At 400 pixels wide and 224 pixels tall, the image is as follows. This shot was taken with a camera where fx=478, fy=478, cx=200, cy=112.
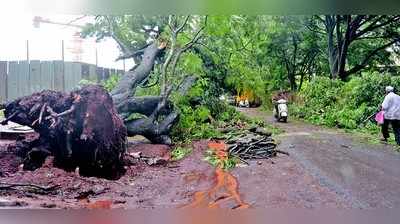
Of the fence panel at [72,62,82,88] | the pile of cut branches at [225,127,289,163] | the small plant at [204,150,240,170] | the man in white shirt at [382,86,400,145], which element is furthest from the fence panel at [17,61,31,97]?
the man in white shirt at [382,86,400,145]

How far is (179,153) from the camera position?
2756 millimetres

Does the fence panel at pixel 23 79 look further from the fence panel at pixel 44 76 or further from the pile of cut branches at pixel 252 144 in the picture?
the pile of cut branches at pixel 252 144

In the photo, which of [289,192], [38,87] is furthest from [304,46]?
[38,87]

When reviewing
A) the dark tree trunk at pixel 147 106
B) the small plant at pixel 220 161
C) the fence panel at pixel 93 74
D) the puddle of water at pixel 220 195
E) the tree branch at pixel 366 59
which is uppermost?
the tree branch at pixel 366 59

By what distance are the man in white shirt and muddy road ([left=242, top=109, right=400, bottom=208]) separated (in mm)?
115

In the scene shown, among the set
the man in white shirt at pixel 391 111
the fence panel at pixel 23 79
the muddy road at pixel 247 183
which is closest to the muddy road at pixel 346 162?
the muddy road at pixel 247 183

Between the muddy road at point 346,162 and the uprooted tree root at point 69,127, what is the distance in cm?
83

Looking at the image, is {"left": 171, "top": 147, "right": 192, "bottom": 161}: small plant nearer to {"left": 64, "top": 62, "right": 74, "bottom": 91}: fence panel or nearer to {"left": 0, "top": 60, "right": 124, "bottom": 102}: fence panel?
{"left": 0, "top": 60, "right": 124, "bottom": 102}: fence panel

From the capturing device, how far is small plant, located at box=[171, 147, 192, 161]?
2.74m

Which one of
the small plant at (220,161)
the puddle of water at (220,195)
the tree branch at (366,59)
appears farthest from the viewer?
the tree branch at (366,59)

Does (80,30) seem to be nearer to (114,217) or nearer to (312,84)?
(114,217)

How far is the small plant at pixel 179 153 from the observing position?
2742mm

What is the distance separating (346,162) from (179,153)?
947 mm

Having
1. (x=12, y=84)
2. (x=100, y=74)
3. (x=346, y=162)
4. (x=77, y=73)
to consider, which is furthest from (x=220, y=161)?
(x=12, y=84)
